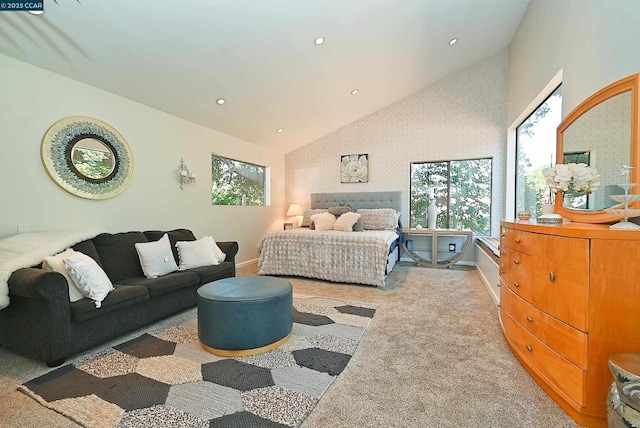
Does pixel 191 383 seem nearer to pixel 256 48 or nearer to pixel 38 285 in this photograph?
pixel 38 285

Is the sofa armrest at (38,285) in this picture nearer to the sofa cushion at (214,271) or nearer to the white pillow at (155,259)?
the white pillow at (155,259)

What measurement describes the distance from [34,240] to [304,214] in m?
4.23

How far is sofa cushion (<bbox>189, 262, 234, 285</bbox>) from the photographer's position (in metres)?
3.18

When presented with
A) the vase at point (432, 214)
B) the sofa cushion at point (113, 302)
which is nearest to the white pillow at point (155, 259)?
the sofa cushion at point (113, 302)

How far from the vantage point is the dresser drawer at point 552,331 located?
145 centimetres

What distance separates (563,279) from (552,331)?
32 centimetres

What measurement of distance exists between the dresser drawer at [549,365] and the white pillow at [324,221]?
336 centimetres

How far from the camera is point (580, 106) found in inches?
90.0

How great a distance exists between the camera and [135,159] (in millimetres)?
3479

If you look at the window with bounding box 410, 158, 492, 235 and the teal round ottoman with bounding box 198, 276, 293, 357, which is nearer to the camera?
Answer: the teal round ottoman with bounding box 198, 276, 293, 357

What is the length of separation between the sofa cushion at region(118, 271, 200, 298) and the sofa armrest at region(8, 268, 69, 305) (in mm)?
647

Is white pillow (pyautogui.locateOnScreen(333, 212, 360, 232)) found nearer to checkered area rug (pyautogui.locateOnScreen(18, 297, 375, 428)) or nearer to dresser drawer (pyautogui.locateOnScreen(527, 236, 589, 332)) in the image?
checkered area rug (pyautogui.locateOnScreen(18, 297, 375, 428))

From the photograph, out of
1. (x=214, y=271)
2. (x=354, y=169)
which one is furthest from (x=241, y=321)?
(x=354, y=169)

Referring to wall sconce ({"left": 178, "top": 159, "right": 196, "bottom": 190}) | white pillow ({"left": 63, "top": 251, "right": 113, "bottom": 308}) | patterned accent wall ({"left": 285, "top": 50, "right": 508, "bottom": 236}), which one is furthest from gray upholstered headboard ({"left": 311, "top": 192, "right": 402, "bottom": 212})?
white pillow ({"left": 63, "top": 251, "right": 113, "bottom": 308})
